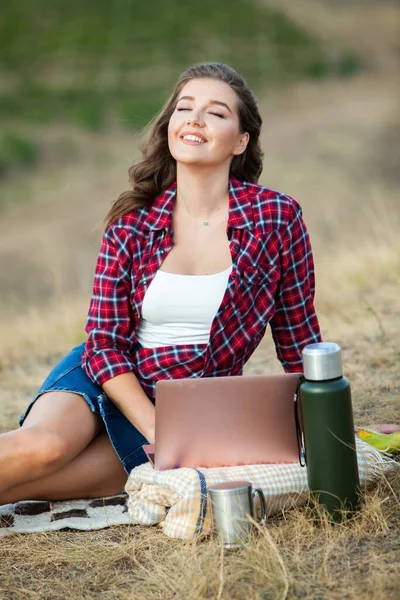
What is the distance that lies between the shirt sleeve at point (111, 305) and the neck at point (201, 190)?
258 mm

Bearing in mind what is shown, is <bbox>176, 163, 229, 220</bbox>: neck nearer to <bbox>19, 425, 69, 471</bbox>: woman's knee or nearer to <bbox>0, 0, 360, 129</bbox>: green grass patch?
<bbox>19, 425, 69, 471</bbox>: woman's knee

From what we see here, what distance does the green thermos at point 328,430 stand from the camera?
2.21m

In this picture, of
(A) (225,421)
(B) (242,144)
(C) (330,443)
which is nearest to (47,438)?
(A) (225,421)

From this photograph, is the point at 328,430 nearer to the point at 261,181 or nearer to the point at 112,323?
the point at 112,323

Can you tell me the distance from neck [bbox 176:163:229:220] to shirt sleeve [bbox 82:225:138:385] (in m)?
0.26

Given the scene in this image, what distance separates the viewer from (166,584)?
2074mm

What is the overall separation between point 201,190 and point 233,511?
1.15 meters

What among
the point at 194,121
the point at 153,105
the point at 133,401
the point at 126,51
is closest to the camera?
the point at 133,401

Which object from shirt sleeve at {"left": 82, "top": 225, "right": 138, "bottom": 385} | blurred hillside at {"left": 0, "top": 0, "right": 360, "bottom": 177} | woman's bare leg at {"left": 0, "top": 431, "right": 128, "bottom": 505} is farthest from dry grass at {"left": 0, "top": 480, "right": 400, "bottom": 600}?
blurred hillside at {"left": 0, "top": 0, "right": 360, "bottom": 177}

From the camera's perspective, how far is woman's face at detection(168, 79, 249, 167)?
9.34 feet

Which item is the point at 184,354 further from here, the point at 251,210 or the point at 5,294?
the point at 5,294

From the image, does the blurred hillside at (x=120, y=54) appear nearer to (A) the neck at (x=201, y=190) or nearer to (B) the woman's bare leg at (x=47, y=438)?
(A) the neck at (x=201, y=190)

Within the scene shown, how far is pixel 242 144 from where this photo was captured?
9.95ft

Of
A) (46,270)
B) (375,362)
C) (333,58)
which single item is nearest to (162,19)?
(333,58)
